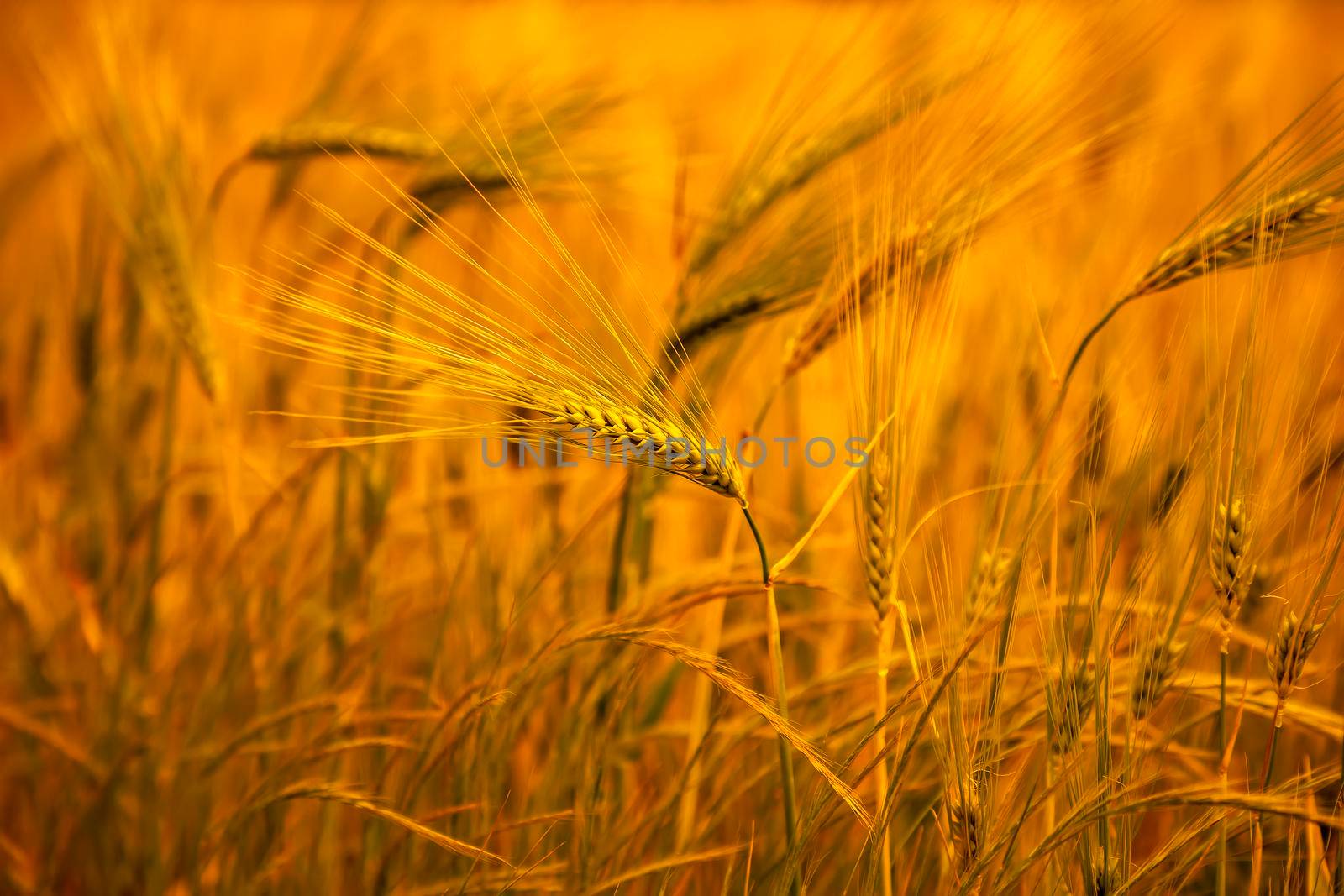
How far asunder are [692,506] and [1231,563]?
1112 millimetres

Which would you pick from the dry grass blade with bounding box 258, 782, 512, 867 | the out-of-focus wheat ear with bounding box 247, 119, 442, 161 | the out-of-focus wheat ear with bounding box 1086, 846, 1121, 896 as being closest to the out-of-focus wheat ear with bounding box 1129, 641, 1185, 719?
the out-of-focus wheat ear with bounding box 1086, 846, 1121, 896

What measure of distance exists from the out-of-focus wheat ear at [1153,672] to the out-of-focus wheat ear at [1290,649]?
8 centimetres

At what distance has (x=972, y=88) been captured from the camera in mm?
999

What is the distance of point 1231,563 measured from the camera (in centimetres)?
74

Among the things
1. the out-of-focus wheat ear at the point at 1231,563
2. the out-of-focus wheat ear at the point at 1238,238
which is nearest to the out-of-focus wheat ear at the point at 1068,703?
the out-of-focus wheat ear at the point at 1231,563

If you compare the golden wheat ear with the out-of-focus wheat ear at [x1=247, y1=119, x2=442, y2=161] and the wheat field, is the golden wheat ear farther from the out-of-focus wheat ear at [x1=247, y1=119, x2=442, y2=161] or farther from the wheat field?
the out-of-focus wheat ear at [x1=247, y1=119, x2=442, y2=161]

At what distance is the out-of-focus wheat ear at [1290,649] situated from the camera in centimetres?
75

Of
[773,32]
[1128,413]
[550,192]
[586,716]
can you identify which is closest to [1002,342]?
[1128,413]

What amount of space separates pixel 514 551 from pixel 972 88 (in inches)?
35.3

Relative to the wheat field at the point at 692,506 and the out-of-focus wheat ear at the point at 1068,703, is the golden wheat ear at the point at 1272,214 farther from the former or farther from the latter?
the out-of-focus wheat ear at the point at 1068,703

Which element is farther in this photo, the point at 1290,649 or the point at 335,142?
the point at 335,142

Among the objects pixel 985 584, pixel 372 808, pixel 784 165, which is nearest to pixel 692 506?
pixel 784 165

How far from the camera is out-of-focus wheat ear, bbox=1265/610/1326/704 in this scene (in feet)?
2.44

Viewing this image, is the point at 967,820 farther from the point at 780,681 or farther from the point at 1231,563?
the point at 1231,563
